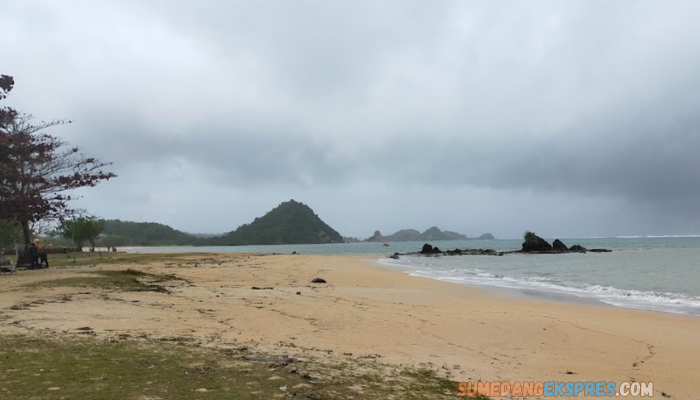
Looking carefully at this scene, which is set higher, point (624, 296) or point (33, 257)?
point (33, 257)

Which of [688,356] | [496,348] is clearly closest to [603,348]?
[688,356]

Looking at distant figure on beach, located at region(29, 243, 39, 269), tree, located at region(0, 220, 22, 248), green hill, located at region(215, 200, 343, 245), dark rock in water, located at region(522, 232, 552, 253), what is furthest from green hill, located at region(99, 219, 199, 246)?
distant figure on beach, located at region(29, 243, 39, 269)

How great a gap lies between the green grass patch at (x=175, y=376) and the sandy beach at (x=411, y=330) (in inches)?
32.7

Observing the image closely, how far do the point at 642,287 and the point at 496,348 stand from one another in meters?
17.9

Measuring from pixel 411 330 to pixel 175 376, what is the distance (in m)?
6.08

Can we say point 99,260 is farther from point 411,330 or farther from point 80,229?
point 411,330

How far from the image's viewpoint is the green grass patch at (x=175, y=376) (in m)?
4.52

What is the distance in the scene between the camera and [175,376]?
5.12 meters

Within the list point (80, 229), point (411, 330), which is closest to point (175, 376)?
point (411, 330)

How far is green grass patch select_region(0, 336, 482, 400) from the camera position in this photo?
4520 millimetres

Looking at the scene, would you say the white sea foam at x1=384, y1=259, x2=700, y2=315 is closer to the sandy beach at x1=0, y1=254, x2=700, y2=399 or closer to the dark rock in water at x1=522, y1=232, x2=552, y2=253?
the sandy beach at x1=0, y1=254, x2=700, y2=399

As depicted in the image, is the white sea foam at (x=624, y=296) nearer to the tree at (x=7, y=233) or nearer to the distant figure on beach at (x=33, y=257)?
the distant figure on beach at (x=33, y=257)

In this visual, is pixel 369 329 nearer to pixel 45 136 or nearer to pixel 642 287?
pixel 642 287

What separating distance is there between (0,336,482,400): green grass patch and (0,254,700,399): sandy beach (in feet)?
2.73
